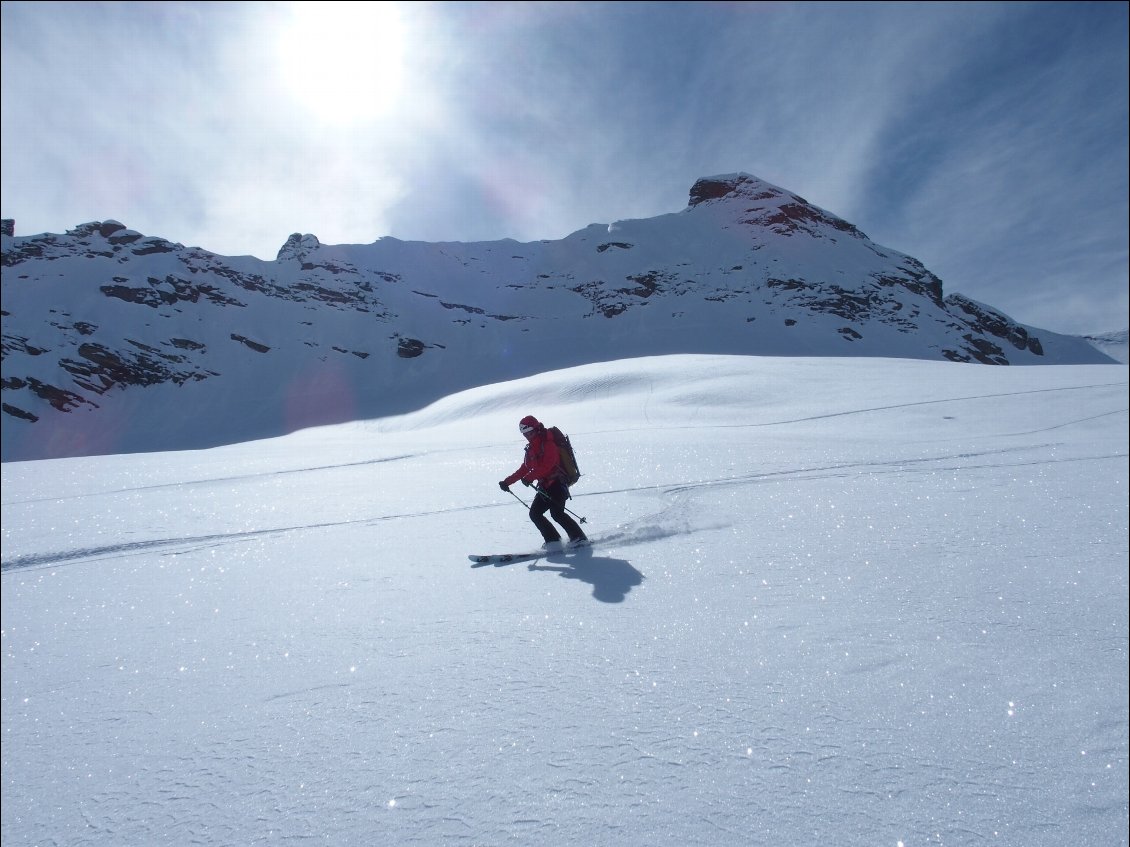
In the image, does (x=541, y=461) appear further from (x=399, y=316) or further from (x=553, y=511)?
(x=399, y=316)

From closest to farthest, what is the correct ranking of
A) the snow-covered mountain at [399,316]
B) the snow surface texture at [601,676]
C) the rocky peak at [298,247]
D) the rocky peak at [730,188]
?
1. the snow surface texture at [601,676]
2. the snow-covered mountain at [399,316]
3. the rocky peak at [298,247]
4. the rocky peak at [730,188]

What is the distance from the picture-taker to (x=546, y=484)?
5344 millimetres

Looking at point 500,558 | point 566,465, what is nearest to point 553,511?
point 566,465

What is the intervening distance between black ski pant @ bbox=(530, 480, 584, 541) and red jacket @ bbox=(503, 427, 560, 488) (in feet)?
0.27

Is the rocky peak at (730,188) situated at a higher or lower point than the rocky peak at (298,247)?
higher

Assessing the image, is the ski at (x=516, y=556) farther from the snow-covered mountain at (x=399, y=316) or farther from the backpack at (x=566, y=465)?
the snow-covered mountain at (x=399, y=316)

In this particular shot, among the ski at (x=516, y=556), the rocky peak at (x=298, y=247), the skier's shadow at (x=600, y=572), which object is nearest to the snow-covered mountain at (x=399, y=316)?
the rocky peak at (x=298, y=247)

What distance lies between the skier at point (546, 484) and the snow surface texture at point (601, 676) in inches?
13.8

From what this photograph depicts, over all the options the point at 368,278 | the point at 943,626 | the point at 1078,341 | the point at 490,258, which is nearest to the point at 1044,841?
the point at 943,626

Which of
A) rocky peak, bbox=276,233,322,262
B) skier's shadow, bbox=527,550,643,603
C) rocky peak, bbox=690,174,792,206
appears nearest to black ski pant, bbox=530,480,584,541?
skier's shadow, bbox=527,550,643,603

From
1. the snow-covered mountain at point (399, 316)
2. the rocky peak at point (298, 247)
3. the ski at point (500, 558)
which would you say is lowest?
the ski at point (500, 558)

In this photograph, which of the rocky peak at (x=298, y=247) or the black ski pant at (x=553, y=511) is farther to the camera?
the rocky peak at (x=298, y=247)

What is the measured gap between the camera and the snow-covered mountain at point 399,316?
63.4 m

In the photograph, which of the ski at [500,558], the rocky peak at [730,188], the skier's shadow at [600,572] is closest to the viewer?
the skier's shadow at [600,572]
